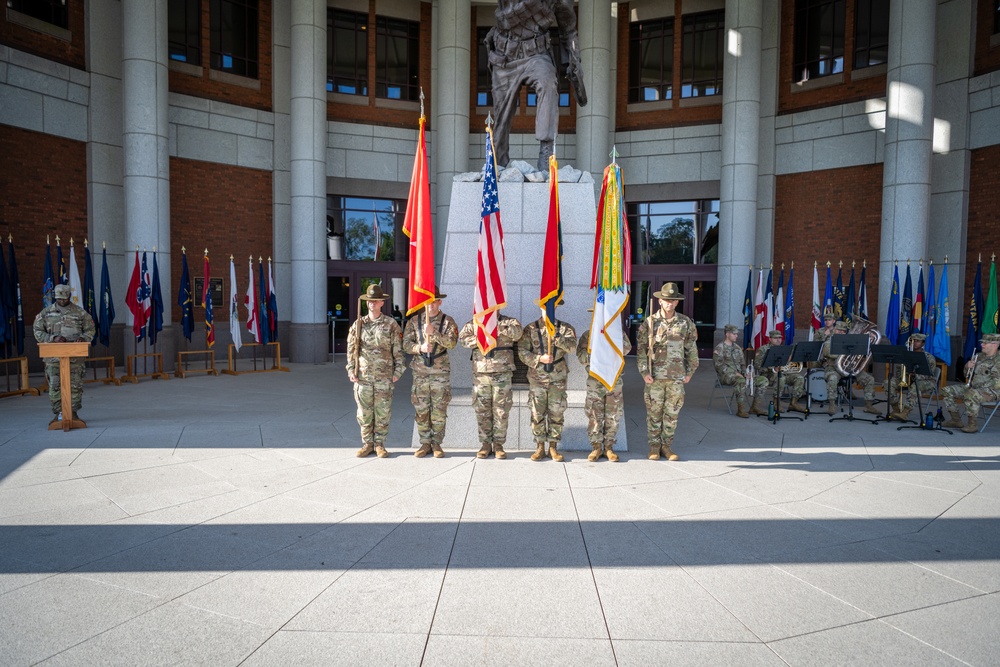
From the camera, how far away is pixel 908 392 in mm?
10297

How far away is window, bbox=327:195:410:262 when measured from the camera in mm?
19172

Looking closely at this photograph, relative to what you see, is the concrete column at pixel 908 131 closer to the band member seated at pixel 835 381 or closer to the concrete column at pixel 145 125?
the band member seated at pixel 835 381

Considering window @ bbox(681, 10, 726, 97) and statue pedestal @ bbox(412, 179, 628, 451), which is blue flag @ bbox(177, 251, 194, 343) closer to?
statue pedestal @ bbox(412, 179, 628, 451)

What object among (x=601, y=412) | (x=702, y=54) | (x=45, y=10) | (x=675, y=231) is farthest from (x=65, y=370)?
(x=702, y=54)

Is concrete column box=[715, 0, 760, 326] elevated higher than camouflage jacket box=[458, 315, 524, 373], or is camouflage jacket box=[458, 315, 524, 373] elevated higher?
concrete column box=[715, 0, 760, 326]

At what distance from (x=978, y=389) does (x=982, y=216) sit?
700 cm

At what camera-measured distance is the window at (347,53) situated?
19125 millimetres

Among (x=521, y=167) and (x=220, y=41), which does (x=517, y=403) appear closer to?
(x=521, y=167)

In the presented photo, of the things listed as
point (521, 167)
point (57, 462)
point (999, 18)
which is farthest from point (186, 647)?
point (999, 18)

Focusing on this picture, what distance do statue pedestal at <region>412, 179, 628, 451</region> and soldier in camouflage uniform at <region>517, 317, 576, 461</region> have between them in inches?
25.4

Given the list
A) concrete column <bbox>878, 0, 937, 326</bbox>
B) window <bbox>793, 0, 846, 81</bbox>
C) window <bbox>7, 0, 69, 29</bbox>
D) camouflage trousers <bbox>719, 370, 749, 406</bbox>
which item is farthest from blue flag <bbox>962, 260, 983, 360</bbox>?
window <bbox>7, 0, 69, 29</bbox>

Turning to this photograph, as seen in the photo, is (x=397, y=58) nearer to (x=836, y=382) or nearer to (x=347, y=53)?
(x=347, y=53)

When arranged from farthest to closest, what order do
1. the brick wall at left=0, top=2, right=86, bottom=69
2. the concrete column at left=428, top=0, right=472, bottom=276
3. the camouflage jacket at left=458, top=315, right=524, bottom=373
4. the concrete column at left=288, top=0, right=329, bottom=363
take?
the concrete column at left=428, top=0, right=472, bottom=276, the concrete column at left=288, top=0, right=329, bottom=363, the brick wall at left=0, top=2, right=86, bottom=69, the camouflage jacket at left=458, top=315, right=524, bottom=373

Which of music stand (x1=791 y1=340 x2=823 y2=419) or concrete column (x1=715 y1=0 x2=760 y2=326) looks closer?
music stand (x1=791 y1=340 x2=823 y2=419)
